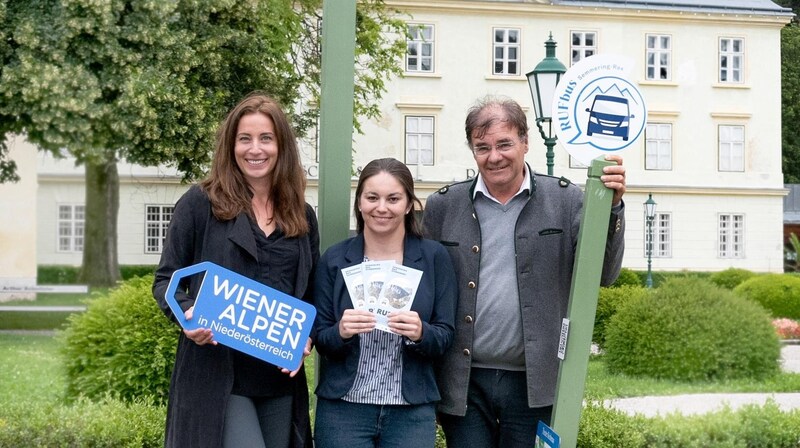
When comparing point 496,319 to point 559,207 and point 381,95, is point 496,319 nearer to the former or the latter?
point 559,207

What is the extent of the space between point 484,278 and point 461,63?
7.08 metres

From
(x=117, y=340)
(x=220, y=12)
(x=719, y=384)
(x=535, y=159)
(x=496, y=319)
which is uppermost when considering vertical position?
(x=220, y=12)

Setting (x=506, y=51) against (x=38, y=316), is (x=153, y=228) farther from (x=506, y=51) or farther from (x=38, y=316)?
(x=506, y=51)

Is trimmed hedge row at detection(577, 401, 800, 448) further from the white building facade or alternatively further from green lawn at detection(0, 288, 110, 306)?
green lawn at detection(0, 288, 110, 306)

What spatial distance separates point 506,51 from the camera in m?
8.13

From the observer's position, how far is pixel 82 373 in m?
4.02

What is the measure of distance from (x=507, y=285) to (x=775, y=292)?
251 inches

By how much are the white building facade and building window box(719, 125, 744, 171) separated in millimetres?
12

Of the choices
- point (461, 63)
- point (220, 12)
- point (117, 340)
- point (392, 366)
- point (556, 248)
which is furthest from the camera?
point (220, 12)

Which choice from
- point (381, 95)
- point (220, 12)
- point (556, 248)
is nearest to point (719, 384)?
point (556, 248)

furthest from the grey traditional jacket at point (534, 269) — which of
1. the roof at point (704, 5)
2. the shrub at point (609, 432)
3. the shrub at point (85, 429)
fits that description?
the roof at point (704, 5)

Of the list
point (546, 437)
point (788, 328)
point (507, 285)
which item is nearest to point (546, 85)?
point (507, 285)

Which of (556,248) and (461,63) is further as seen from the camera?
(461,63)

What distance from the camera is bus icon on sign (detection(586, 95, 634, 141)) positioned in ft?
5.91
